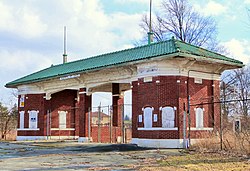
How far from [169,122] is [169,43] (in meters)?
5.16

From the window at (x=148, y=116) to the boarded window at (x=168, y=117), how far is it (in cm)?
83

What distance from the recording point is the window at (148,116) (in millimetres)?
22794

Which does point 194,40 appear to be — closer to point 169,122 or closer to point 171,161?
point 169,122

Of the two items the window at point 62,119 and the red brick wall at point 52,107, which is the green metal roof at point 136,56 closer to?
the red brick wall at point 52,107

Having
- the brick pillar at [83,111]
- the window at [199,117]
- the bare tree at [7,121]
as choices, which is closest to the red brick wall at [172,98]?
the window at [199,117]

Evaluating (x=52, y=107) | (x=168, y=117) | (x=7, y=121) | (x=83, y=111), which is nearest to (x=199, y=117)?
(x=168, y=117)

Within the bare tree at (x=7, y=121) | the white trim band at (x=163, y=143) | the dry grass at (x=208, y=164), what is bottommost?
the dry grass at (x=208, y=164)

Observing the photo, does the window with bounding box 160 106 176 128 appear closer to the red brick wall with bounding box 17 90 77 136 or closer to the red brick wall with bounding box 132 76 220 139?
the red brick wall with bounding box 132 76 220 139

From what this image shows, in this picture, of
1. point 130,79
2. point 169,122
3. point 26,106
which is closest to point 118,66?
point 130,79

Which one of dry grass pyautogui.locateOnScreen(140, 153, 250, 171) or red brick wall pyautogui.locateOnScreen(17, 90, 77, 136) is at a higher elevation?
red brick wall pyautogui.locateOnScreen(17, 90, 77, 136)

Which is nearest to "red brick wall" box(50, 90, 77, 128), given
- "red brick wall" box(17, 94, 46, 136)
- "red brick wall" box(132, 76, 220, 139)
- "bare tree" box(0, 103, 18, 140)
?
"red brick wall" box(17, 94, 46, 136)

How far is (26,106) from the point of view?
113 ft

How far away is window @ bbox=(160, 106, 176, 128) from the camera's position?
22094mm

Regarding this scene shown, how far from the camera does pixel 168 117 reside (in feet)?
72.6
